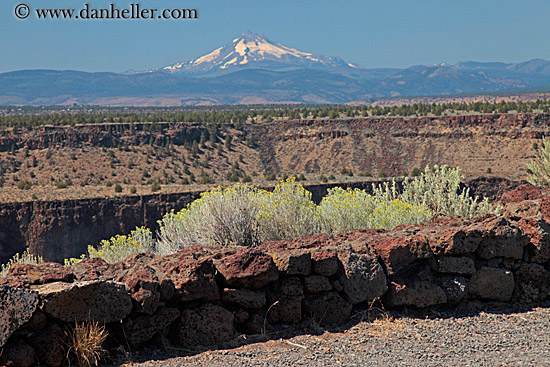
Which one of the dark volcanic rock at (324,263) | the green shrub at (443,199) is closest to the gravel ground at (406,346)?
the dark volcanic rock at (324,263)

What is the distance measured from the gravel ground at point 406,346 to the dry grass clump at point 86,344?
1.01 ft

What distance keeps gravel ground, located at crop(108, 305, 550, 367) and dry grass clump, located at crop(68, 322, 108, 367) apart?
307 millimetres

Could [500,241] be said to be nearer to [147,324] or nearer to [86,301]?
[147,324]

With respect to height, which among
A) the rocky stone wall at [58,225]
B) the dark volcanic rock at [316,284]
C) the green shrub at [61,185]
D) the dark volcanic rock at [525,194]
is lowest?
the rocky stone wall at [58,225]

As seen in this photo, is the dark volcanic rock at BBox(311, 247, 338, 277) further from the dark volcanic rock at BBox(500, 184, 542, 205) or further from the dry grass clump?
the dark volcanic rock at BBox(500, 184, 542, 205)

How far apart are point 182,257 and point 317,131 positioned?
57464 mm

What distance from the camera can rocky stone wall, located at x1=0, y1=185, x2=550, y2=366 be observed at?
5.29 metres

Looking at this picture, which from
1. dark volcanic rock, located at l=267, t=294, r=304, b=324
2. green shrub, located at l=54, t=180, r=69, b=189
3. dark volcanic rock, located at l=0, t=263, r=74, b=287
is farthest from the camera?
green shrub, located at l=54, t=180, r=69, b=189

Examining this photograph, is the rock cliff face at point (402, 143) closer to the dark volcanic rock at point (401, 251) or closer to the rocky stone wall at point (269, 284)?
the rocky stone wall at point (269, 284)

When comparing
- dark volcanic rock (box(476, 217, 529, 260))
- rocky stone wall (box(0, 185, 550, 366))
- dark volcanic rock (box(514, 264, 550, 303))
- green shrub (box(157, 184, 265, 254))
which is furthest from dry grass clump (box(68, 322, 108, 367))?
dark volcanic rock (box(514, 264, 550, 303))

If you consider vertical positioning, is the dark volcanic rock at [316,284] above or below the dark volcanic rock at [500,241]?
below

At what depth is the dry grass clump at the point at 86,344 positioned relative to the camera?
5258mm

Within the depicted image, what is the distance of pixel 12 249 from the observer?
37.2m

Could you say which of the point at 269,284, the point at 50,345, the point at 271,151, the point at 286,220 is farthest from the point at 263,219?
the point at 271,151
